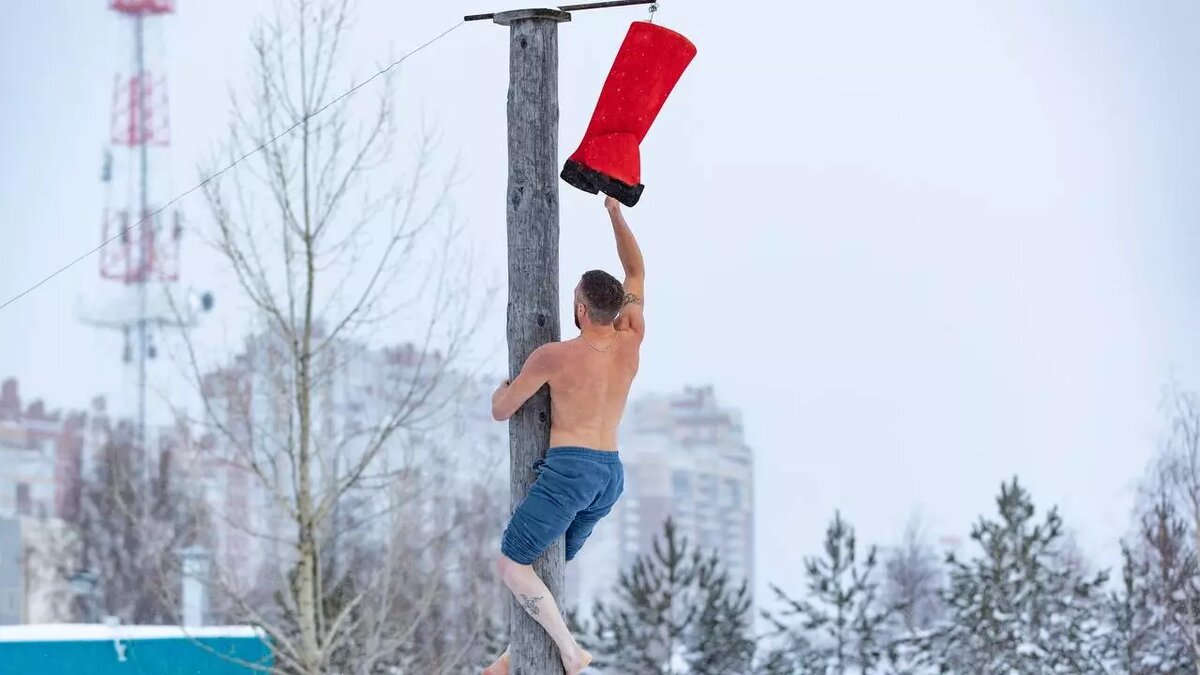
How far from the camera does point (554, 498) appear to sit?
551 centimetres

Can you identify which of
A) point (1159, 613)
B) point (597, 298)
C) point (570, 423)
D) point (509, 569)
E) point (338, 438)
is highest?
point (338, 438)

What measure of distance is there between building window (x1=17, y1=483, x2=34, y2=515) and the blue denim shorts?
64594mm

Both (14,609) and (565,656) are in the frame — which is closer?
(565,656)

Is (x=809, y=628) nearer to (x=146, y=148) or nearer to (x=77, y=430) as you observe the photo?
(x=146, y=148)

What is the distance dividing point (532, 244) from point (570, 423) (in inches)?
27.3

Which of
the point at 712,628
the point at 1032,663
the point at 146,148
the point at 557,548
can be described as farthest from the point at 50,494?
the point at 557,548

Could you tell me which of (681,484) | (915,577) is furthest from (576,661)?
(681,484)

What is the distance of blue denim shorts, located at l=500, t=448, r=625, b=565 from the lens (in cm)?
551

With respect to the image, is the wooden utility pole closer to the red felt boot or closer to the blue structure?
the red felt boot

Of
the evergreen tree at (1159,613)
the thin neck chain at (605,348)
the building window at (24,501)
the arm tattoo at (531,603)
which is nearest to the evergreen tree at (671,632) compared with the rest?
the evergreen tree at (1159,613)

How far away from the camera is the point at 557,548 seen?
5.70 m

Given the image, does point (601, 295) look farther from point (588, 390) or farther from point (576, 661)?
point (576, 661)

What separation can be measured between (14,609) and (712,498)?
45.5 meters

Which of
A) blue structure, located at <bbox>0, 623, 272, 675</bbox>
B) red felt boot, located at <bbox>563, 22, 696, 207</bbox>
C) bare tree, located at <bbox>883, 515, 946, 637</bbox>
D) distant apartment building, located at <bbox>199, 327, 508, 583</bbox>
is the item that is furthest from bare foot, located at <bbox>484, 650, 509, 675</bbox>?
bare tree, located at <bbox>883, 515, 946, 637</bbox>
